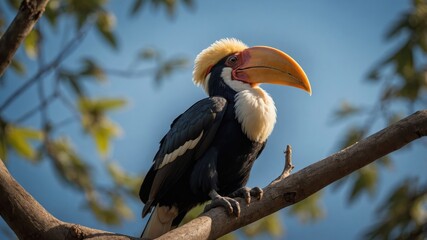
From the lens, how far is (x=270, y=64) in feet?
21.1

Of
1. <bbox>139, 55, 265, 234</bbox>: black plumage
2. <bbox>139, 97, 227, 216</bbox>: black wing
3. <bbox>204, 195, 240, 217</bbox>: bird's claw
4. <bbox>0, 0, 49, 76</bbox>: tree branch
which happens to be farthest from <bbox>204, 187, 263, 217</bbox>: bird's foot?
<bbox>0, 0, 49, 76</bbox>: tree branch

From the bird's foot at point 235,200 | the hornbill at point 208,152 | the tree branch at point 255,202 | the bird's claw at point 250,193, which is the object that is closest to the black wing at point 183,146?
the hornbill at point 208,152

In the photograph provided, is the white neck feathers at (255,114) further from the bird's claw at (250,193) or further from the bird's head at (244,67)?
the bird's claw at (250,193)

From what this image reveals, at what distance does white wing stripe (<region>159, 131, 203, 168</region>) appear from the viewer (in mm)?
5711

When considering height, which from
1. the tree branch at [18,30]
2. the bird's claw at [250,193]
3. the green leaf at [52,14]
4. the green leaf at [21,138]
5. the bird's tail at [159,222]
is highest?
the green leaf at [52,14]

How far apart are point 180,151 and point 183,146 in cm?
5

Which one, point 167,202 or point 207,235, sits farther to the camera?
point 167,202

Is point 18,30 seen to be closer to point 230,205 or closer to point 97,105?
point 230,205

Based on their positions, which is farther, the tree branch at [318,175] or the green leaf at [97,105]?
the green leaf at [97,105]

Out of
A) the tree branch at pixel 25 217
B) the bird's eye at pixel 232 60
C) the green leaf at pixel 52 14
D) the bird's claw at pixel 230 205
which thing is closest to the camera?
the tree branch at pixel 25 217

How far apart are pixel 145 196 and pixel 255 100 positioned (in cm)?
125

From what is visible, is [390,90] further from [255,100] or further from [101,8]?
[101,8]

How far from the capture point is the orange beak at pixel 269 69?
6191 millimetres

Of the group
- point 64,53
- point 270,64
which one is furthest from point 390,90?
point 64,53
